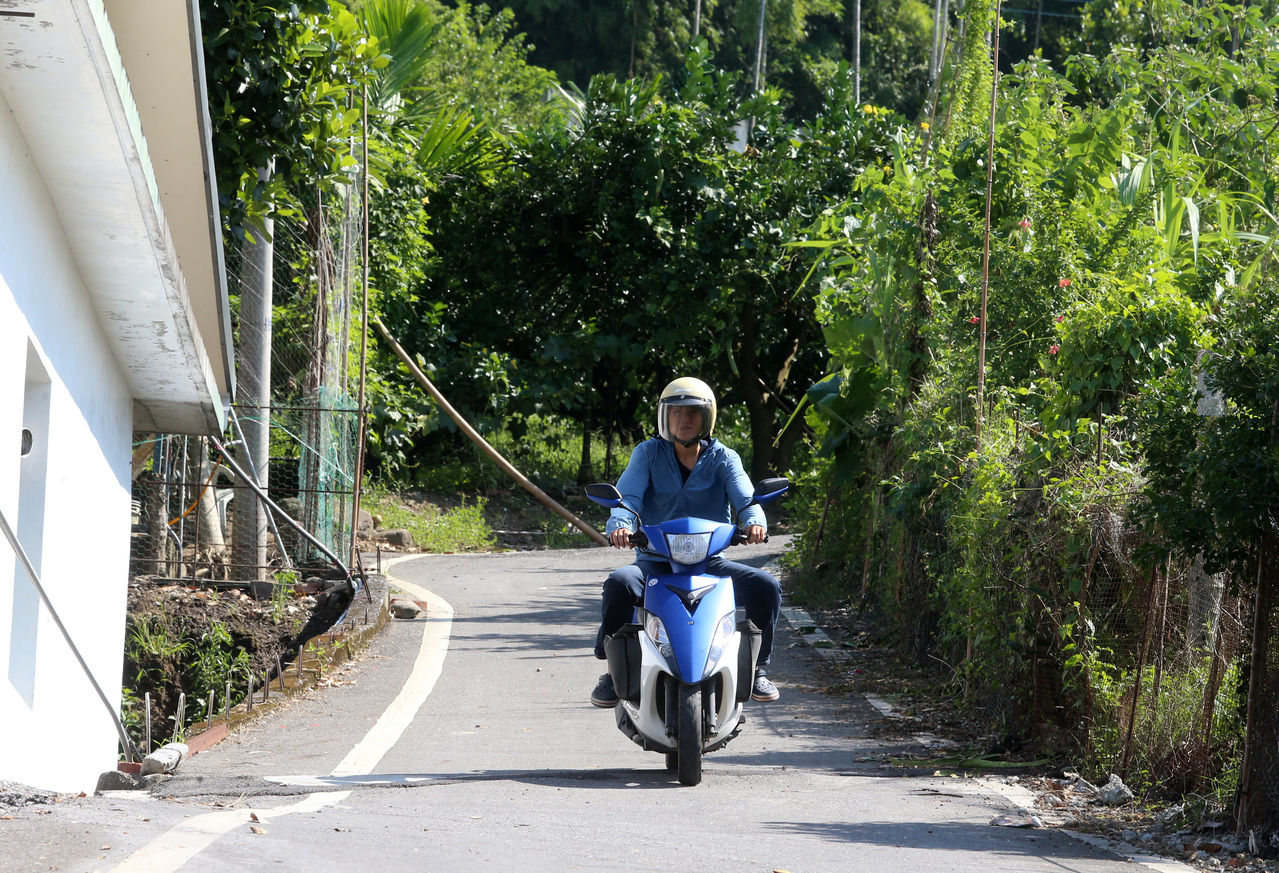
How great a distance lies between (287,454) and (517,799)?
982 centimetres

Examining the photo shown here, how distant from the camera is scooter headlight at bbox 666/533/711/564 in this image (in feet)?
21.2

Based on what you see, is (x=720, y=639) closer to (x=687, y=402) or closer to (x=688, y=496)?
(x=688, y=496)

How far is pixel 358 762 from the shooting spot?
7277 mm

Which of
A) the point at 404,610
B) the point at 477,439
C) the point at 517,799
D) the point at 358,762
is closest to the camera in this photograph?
the point at 517,799

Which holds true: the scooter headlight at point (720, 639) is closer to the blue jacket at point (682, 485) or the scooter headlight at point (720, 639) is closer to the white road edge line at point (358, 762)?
the blue jacket at point (682, 485)

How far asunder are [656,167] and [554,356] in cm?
380

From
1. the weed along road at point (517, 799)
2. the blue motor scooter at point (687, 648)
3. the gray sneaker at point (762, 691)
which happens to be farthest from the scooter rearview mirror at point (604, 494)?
the weed along road at point (517, 799)

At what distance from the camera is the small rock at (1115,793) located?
19.8 ft

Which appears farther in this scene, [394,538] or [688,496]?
[394,538]

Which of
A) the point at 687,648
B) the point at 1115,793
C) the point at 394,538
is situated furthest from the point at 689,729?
the point at 394,538

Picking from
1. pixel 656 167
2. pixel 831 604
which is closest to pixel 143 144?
pixel 831 604

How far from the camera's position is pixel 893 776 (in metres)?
6.89

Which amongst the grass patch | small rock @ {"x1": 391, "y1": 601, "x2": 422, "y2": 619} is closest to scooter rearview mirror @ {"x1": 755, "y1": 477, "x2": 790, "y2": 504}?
small rock @ {"x1": 391, "y1": 601, "x2": 422, "y2": 619}

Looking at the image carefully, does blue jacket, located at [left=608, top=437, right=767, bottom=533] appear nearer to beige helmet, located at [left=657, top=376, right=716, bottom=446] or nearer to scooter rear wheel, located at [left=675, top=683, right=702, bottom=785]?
A: beige helmet, located at [left=657, top=376, right=716, bottom=446]
